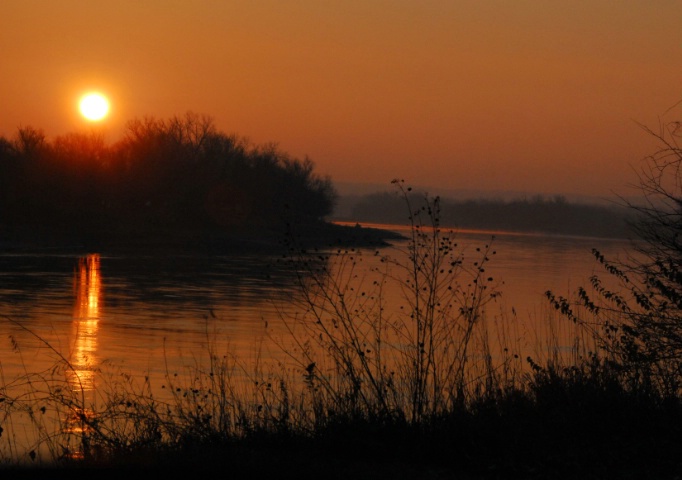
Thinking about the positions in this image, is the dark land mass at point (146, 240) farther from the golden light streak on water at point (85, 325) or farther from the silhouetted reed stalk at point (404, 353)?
the silhouetted reed stalk at point (404, 353)

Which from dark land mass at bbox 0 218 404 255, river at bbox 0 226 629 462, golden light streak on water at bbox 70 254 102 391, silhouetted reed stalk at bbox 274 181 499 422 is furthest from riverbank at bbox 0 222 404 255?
silhouetted reed stalk at bbox 274 181 499 422

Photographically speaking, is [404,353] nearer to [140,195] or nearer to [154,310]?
[154,310]

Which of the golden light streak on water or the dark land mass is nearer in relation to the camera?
the golden light streak on water

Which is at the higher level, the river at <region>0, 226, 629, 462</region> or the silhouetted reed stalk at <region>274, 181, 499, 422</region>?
the silhouetted reed stalk at <region>274, 181, 499, 422</region>

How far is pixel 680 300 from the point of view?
1111 cm

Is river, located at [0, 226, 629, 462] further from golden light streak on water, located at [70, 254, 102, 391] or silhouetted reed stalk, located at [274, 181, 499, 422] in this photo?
silhouetted reed stalk, located at [274, 181, 499, 422]

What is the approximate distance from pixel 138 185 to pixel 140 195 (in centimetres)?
97

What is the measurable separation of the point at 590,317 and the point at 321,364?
10.9 m

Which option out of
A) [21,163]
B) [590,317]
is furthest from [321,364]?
[21,163]

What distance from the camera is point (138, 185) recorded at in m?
90.8

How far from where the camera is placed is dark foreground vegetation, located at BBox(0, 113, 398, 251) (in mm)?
76438

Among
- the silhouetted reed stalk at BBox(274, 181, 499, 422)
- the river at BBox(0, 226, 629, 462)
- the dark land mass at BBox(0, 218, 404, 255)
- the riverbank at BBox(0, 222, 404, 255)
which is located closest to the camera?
the silhouetted reed stalk at BBox(274, 181, 499, 422)

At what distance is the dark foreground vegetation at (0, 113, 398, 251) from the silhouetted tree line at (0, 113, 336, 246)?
3.7 inches

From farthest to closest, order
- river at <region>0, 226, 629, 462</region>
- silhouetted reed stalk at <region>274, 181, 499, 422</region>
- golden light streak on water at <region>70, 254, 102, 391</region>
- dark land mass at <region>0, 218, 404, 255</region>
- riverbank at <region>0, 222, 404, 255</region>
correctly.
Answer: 1. riverbank at <region>0, 222, 404, 255</region>
2. dark land mass at <region>0, 218, 404, 255</region>
3. river at <region>0, 226, 629, 462</region>
4. golden light streak on water at <region>70, 254, 102, 391</region>
5. silhouetted reed stalk at <region>274, 181, 499, 422</region>
